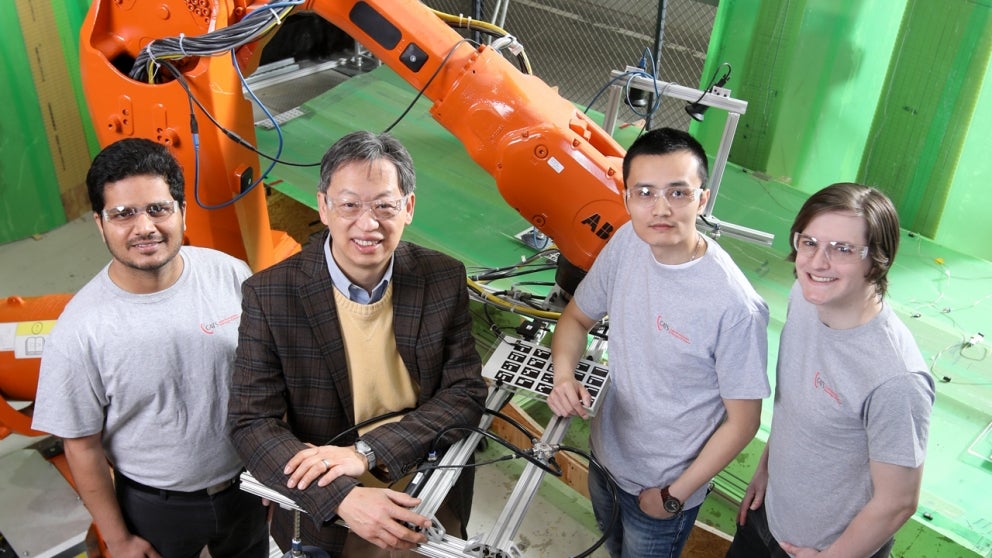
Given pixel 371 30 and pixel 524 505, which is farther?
pixel 371 30

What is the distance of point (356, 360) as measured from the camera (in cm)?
207

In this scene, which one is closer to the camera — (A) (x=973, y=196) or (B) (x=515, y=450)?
(B) (x=515, y=450)

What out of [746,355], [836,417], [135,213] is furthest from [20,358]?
[836,417]

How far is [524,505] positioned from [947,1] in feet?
12.4

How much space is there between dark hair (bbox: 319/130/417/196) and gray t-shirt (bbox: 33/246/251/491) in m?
0.58

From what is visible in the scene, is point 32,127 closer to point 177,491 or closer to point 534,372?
point 177,491

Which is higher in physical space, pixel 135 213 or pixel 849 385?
pixel 135 213

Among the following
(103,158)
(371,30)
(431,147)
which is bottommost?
(431,147)

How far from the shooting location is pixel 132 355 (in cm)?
217

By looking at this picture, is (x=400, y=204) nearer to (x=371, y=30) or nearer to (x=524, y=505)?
(x=524, y=505)

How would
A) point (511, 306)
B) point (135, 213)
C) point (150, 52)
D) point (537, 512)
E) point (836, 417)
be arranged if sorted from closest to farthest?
point (836, 417)
point (135, 213)
point (150, 52)
point (511, 306)
point (537, 512)

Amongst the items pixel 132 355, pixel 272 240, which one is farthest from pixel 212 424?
pixel 272 240

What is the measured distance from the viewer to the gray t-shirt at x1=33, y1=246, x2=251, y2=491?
2145mm

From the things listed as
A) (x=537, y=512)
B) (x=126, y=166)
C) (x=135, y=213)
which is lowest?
(x=537, y=512)
